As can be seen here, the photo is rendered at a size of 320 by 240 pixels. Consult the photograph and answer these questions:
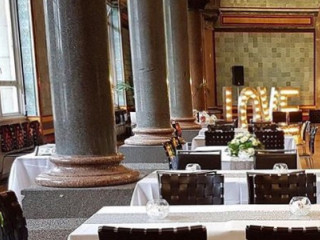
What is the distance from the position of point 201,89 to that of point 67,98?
10579mm

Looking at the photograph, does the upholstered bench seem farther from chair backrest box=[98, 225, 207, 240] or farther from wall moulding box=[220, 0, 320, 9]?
wall moulding box=[220, 0, 320, 9]

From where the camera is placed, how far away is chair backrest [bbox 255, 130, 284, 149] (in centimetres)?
645

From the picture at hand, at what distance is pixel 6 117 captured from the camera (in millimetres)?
8094

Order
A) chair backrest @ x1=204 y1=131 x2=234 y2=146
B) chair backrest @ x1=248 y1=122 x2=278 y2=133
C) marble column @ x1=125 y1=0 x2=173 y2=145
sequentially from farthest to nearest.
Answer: chair backrest @ x1=248 y1=122 x2=278 y2=133 → chair backrest @ x1=204 y1=131 x2=234 y2=146 → marble column @ x1=125 y1=0 x2=173 y2=145

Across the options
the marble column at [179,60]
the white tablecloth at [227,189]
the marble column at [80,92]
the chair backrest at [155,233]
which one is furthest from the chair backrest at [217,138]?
the chair backrest at [155,233]

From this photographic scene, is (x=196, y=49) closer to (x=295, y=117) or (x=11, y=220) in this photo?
(x=295, y=117)

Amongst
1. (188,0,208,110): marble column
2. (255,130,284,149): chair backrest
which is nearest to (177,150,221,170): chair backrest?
(255,130,284,149): chair backrest

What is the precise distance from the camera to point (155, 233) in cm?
188

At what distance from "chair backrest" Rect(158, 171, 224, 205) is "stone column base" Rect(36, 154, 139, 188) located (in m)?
0.29

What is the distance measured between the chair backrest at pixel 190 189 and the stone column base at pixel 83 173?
0.29 meters

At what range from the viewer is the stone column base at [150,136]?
5.50 m

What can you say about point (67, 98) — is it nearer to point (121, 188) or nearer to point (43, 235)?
point (121, 188)

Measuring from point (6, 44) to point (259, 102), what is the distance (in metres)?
7.35

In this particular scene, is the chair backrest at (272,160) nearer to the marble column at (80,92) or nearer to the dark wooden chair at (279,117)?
the marble column at (80,92)
